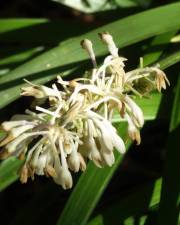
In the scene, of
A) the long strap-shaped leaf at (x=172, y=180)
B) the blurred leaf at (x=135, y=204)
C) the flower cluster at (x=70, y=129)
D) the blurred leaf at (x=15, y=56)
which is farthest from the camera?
the blurred leaf at (x=15, y=56)

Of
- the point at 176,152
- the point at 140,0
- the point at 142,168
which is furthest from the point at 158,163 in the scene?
the point at 176,152

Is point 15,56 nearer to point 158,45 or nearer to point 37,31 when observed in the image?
point 37,31

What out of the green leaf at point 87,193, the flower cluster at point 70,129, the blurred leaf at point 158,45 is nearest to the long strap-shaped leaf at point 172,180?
the green leaf at point 87,193

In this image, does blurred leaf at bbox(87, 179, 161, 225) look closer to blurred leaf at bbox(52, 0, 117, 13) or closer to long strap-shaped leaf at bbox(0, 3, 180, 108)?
long strap-shaped leaf at bbox(0, 3, 180, 108)

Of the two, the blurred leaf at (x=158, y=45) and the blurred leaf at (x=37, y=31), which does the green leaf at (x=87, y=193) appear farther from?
the blurred leaf at (x=37, y=31)

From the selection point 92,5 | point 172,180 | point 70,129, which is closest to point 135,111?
point 70,129

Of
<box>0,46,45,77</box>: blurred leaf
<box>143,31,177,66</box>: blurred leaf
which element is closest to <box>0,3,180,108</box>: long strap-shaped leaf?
<box>143,31,177,66</box>: blurred leaf
